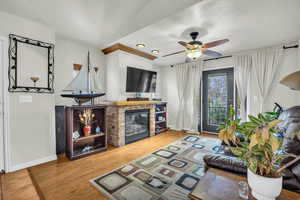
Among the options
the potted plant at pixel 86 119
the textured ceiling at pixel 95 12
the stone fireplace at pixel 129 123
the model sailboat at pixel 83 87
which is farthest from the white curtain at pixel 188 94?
the potted plant at pixel 86 119

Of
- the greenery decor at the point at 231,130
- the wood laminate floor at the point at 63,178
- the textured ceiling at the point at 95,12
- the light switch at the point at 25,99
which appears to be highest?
the textured ceiling at the point at 95,12

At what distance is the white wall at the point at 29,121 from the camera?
223 cm

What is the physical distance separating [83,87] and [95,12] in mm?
1342

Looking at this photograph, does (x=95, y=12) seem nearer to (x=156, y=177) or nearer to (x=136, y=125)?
(x=156, y=177)

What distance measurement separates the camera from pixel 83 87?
8.92 feet

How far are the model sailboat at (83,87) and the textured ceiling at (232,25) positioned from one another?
1110 mm

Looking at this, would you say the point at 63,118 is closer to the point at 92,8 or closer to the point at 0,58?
the point at 0,58

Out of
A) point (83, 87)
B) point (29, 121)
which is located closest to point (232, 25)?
point (83, 87)

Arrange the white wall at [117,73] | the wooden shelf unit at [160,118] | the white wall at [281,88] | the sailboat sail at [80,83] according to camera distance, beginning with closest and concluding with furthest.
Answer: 1. the sailboat sail at [80,83]
2. the white wall at [281,88]
3. the white wall at [117,73]
4. the wooden shelf unit at [160,118]

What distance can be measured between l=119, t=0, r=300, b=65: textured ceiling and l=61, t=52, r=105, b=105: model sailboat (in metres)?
1.11

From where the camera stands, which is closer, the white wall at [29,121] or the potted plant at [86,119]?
the white wall at [29,121]

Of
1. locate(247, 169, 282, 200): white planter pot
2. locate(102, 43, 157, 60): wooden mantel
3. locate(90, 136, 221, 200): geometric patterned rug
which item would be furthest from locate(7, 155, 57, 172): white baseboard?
locate(247, 169, 282, 200): white planter pot

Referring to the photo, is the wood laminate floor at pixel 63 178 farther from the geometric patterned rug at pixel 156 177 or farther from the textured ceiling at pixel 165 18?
the textured ceiling at pixel 165 18

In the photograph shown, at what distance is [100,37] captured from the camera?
3027mm
